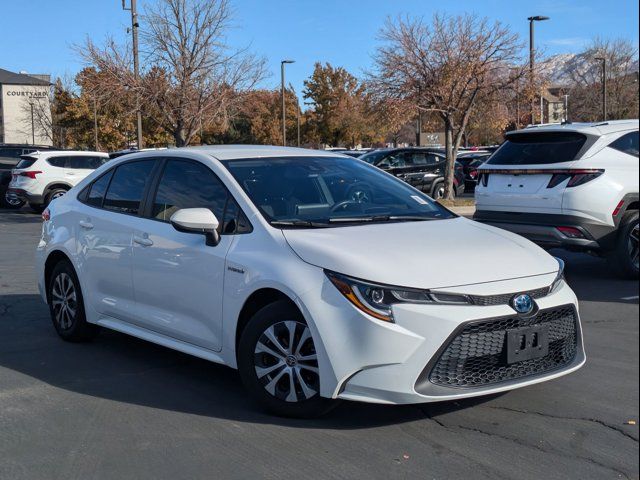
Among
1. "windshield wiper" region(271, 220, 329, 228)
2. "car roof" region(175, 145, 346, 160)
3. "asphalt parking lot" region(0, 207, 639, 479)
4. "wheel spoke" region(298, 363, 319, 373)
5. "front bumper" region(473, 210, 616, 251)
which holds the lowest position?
"asphalt parking lot" region(0, 207, 639, 479)

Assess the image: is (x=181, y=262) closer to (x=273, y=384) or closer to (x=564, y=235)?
(x=273, y=384)

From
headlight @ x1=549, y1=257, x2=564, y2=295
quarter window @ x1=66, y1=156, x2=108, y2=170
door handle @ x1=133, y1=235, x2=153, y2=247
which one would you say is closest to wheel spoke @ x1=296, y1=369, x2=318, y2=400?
headlight @ x1=549, y1=257, x2=564, y2=295

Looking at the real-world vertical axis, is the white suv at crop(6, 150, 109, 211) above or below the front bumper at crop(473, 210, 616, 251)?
above

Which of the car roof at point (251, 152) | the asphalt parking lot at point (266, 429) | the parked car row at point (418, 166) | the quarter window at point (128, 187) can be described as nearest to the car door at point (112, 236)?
the quarter window at point (128, 187)

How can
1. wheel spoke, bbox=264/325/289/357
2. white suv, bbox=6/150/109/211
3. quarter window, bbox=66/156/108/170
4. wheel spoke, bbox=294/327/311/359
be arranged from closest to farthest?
1. wheel spoke, bbox=294/327/311/359
2. wheel spoke, bbox=264/325/289/357
3. white suv, bbox=6/150/109/211
4. quarter window, bbox=66/156/108/170

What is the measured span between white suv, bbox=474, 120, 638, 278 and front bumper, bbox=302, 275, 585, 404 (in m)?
4.20

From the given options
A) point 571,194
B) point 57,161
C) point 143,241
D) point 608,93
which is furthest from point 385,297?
point 608,93

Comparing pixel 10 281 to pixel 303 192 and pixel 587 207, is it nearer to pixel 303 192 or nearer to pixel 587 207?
pixel 303 192

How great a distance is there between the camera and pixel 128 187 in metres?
6.02

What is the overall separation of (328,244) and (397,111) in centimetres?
1588

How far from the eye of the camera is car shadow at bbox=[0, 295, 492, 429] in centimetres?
461

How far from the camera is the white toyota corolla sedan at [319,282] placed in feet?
13.2

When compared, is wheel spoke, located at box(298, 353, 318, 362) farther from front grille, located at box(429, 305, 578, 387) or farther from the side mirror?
the side mirror

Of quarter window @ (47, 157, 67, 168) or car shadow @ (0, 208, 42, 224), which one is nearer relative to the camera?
car shadow @ (0, 208, 42, 224)
